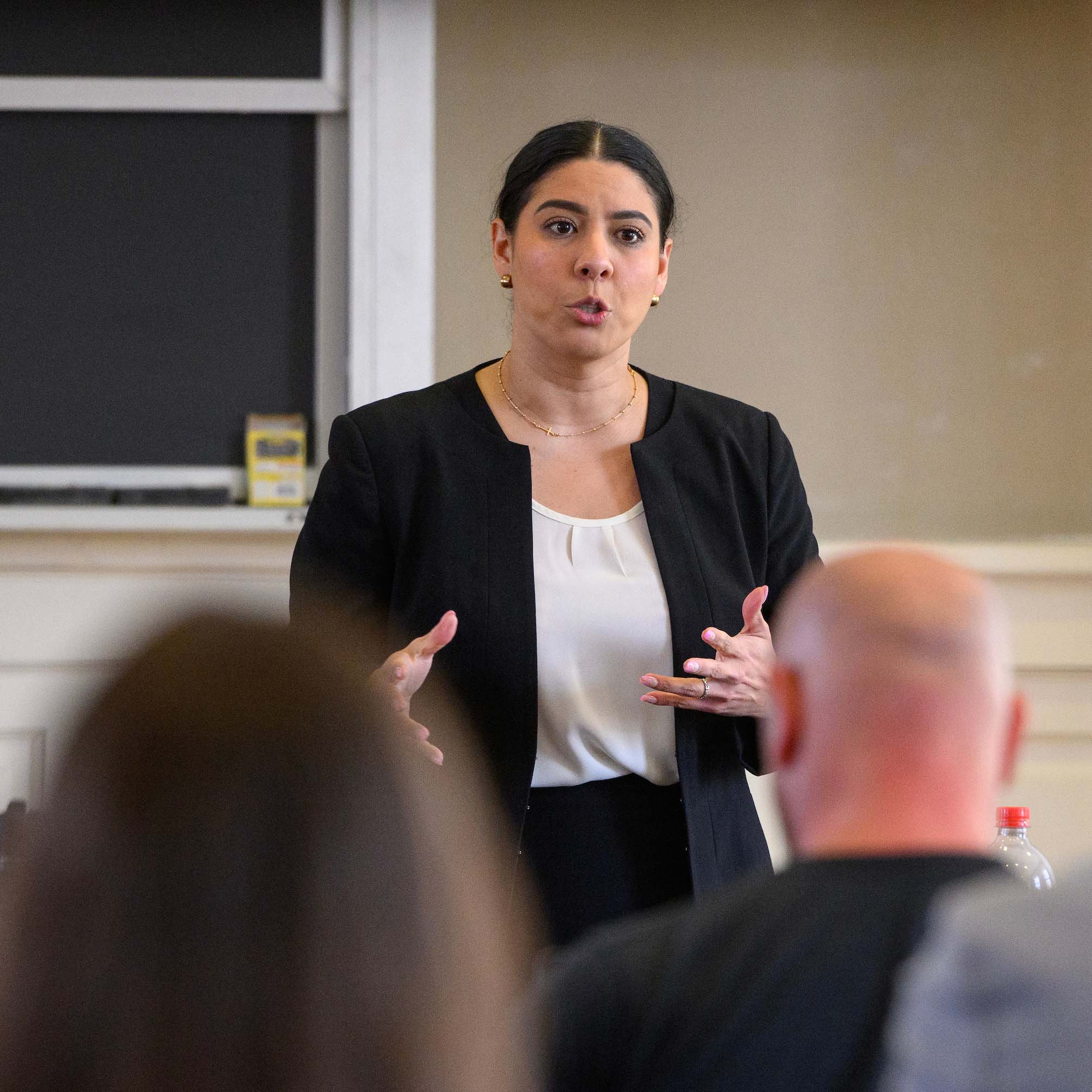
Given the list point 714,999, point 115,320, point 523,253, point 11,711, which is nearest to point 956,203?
point 523,253

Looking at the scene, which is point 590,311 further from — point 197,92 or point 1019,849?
point 197,92

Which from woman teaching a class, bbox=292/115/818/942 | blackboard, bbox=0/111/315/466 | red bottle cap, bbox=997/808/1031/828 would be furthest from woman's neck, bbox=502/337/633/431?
blackboard, bbox=0/111/315/466

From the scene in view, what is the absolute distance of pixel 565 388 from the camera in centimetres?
175

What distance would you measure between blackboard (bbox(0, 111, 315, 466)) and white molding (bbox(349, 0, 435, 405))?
0.15m

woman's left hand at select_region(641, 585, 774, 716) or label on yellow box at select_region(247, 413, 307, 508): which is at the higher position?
label on yellow box at select_region(247, 413, 307, 508)

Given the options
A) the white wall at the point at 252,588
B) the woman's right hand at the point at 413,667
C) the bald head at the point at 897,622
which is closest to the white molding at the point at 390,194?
the white wall at the point at 252,588

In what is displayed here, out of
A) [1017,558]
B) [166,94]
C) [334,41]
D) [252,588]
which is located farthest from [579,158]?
[1017,558]

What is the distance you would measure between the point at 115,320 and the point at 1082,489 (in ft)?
6.59

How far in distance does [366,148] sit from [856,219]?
101cm

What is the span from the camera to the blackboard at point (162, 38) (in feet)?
8.87

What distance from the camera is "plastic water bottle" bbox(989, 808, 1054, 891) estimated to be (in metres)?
1.74

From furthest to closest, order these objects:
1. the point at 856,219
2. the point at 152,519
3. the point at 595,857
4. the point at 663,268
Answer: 1. the point at 856,219
2. the point at 152,519
3. the point at 663,268
4. the point at 595,857

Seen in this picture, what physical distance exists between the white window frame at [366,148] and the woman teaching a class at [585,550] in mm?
→ 933

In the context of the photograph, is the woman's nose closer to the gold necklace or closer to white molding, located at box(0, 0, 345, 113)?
the gold necklace
